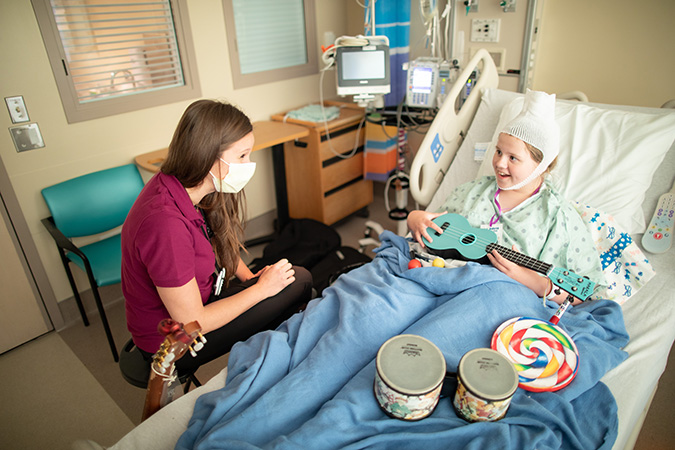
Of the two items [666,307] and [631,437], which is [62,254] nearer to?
[631,437]

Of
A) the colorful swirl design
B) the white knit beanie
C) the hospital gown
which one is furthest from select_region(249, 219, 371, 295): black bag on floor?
the colorful swirl design

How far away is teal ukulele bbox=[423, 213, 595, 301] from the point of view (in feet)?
4.61

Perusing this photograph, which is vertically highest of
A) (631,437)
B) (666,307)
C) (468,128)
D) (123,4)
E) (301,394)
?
(123,4)

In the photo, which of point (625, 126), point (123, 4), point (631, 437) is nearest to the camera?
point (631, 437)

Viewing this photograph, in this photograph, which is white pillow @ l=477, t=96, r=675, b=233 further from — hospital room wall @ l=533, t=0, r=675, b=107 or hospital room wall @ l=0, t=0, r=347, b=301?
hospital room wall @ l=0, t=0, r=347, b=301

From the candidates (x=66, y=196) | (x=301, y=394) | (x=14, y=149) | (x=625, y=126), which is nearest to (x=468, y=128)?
(x=625, y=126)

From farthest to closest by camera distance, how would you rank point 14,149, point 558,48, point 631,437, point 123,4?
point 558,48 → point 123,4 → point 14,149 → point 631,437

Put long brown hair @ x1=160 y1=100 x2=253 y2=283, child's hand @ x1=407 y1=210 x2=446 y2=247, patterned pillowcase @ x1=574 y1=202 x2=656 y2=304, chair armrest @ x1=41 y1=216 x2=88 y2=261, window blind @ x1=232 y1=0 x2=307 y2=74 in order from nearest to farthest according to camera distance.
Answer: long brown hair @ x1=160 y1=100 x2=253 y2=283, patterned pillowcase @ x1=574 y1=202 x2=656 y2=304, child's hand @ x1=407 y1=210 x2=446 y2=247, chair armrest @ x1=41 y1=216 x2=88 y2=261, window blind @ x1=232 y1=0 x2=307 y2=74

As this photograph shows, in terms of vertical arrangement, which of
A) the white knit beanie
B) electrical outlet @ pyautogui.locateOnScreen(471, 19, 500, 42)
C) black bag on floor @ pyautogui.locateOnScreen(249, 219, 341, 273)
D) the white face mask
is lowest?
black bag on floor @ pyautogui.locateOnScreen(249, 219, 341, 273)

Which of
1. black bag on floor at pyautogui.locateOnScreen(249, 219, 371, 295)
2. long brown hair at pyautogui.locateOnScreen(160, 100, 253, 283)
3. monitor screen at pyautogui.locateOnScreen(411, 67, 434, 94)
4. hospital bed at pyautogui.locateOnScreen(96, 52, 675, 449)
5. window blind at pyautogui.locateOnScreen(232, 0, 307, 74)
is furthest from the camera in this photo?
window blind at pyautogui.locateOnScreen(232, 0, 307, 74)

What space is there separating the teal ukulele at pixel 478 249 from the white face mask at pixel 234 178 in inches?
28.6

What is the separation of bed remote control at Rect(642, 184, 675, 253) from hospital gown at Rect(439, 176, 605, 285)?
14.9 inches

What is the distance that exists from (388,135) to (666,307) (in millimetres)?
2021

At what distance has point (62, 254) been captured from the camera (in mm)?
2170
